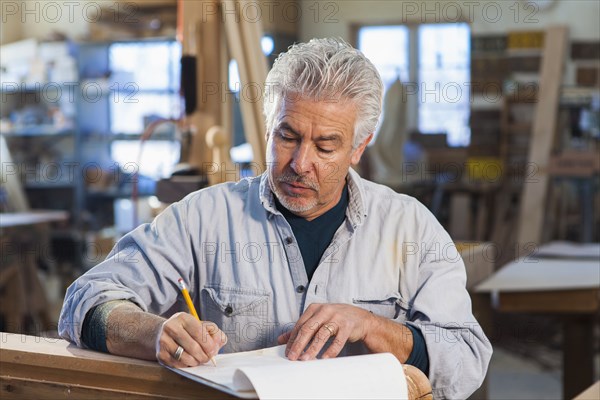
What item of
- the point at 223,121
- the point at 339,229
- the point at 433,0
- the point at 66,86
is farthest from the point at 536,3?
the point at 339,229

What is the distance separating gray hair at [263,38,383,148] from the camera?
1.74 metres

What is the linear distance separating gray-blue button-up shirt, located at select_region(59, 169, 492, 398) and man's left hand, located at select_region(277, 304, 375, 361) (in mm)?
216

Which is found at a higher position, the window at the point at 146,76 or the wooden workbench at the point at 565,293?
the window at the point at 146,76

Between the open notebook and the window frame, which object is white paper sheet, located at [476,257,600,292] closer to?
the open notebook

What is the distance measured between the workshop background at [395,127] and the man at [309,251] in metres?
2.17

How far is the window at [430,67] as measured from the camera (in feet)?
28.4

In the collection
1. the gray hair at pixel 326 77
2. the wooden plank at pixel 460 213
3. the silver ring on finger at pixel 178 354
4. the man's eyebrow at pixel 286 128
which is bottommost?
the wooden plank at pixel 460 213

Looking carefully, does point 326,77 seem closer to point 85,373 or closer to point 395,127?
point 85,373

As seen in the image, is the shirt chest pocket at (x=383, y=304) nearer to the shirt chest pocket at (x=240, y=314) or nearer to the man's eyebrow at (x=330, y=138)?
the shirt chest pocket at (x=240, y=314)

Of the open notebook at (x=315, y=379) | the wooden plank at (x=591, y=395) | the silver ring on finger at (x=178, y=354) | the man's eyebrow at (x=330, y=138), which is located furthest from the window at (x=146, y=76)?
the open notebook at (x=315, y=379)

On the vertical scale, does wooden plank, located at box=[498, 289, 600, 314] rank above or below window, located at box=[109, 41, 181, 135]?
below

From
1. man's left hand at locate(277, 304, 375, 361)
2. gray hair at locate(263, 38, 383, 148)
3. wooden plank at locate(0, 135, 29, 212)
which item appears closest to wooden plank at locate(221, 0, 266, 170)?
gray hair at locate(263, 38, 383, 148)

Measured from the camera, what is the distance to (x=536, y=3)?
317 inches

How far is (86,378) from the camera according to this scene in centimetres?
142
